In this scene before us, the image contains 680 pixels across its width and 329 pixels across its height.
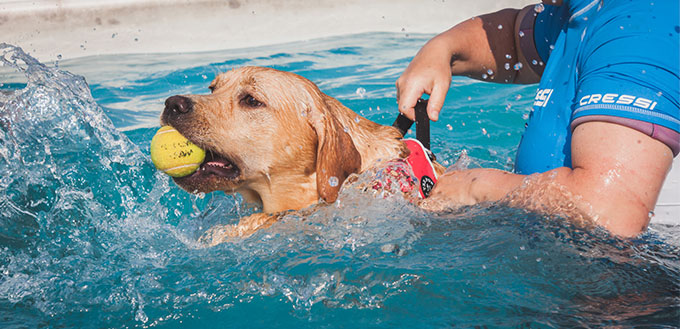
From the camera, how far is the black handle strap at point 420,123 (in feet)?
11.0

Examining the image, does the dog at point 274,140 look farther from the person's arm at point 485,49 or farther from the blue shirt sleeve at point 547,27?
the blue shirt sleeve at point 547,27

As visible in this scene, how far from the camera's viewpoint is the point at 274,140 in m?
3.26

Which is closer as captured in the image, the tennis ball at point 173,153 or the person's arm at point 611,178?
the person's arm at point 611,178

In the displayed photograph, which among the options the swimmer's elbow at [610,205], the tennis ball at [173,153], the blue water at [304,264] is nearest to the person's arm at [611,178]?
the swimmer's elbow at [610,205]

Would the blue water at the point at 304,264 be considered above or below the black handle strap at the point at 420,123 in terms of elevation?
below

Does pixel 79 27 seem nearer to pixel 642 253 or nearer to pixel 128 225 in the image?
pixel 128 225

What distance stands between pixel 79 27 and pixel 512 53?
30.8ft

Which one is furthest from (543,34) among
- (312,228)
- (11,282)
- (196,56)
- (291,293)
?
(196,56)

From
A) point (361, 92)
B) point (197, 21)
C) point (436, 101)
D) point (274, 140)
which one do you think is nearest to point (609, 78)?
point (436, 101)

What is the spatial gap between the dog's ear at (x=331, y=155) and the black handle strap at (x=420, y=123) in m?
0.43

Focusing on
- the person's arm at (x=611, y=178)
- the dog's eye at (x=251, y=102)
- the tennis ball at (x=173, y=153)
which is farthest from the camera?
the dog's eye at (x=251, y=102)

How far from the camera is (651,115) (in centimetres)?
229

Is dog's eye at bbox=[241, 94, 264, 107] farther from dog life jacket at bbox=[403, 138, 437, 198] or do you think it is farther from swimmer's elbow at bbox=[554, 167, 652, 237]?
swimmer's elbow at bbox=[554, 167, 652, 237]

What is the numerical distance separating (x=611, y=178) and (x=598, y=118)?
272 millimetres
